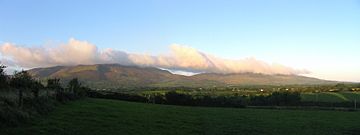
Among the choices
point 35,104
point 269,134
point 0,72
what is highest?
point 0,72

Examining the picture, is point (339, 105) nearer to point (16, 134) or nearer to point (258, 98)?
point (258, 98)

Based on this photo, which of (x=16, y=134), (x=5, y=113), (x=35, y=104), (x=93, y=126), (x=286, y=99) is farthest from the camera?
(x=286, y=99)

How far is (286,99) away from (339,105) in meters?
15.4

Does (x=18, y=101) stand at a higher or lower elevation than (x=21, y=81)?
lower

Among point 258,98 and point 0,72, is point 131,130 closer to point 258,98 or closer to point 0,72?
point 0,72

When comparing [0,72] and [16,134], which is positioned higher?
[0,72]

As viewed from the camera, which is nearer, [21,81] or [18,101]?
[18,101]

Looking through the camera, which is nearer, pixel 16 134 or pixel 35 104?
pixel 16 134

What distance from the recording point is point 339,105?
11756cm

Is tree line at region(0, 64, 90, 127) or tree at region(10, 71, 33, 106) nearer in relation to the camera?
tree line at region(0, 64, 90, 127)

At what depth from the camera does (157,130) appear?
28.9m

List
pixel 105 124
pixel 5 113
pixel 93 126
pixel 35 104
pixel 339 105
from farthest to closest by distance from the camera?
1. pixel 339 105
2. pixel 35 104
3. pixel 105 124
4. pixel 93 126
5. pixel 5 113

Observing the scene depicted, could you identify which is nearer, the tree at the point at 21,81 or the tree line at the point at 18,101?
the tree line at the point at 18,101

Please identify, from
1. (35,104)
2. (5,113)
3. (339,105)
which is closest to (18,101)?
(35,104)
